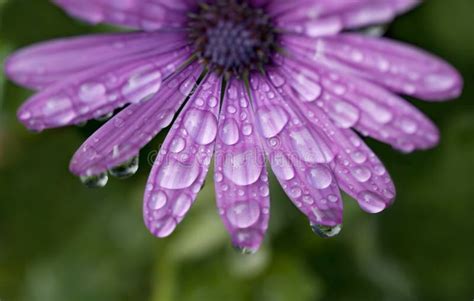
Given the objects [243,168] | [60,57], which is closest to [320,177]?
[243,168]

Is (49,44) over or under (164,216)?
over

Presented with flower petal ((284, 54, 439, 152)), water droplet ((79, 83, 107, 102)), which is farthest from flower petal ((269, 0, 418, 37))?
water droplet ((79, 83, 107, 102))

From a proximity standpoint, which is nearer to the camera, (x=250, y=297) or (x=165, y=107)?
(x=165, y=107)

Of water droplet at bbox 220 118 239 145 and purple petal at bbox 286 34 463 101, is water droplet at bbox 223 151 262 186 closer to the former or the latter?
water droplet at bbox 220 118 239 145

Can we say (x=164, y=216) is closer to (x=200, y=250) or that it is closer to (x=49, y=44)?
(x=49, y=44)

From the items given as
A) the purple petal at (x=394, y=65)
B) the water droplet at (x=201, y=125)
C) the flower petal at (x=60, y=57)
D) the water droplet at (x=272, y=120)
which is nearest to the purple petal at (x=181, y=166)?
the water droplet at (x=201, y=125)

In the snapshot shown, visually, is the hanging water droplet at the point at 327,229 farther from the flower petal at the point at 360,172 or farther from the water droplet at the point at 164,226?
the water droplet at the point at 164,226

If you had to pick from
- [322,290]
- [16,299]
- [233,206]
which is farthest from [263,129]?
[16,299]
